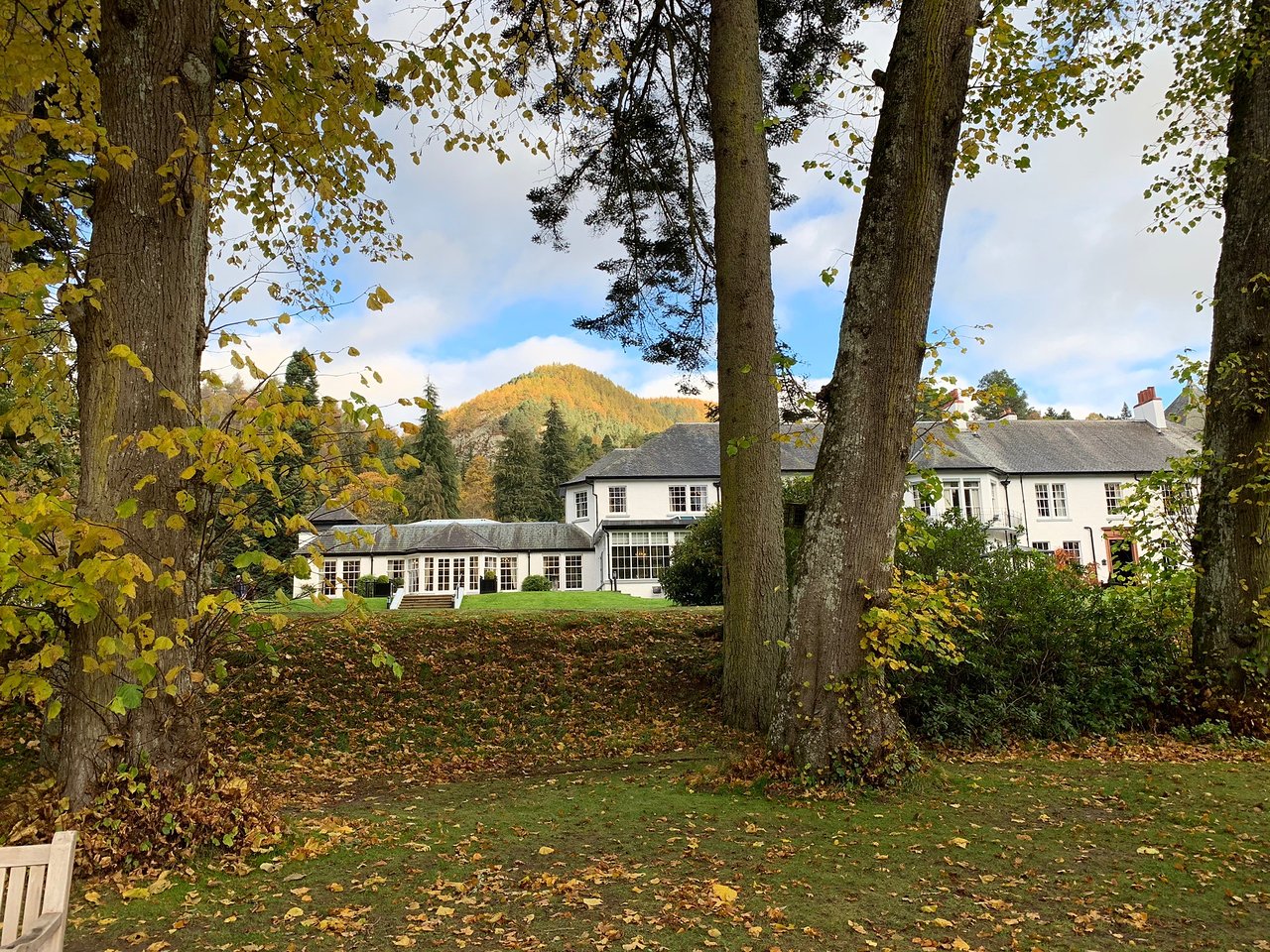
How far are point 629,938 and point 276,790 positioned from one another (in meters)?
4.26

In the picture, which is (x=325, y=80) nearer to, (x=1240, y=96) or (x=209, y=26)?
(x=209, y=26)

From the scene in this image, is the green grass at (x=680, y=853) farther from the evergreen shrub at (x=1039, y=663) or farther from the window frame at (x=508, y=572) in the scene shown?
the window frame at (x=508, y=572)

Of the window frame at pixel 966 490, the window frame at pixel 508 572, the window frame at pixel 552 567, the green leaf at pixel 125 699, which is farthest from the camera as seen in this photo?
the window frame at pixel 552 567

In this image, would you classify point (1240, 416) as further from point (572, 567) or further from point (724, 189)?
point (572, 567)

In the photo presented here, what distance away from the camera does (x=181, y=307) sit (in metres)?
4.83

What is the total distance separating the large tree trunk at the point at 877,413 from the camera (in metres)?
5.82

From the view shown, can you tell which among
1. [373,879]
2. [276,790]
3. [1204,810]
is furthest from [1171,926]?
[276,790]

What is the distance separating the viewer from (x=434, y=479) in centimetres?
5325

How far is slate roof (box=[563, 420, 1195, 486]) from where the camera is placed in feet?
120

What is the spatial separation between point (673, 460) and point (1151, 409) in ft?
78.9

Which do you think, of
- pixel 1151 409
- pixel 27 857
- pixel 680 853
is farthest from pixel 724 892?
pixel 1151 409

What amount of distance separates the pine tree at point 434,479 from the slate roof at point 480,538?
1317 centimetres

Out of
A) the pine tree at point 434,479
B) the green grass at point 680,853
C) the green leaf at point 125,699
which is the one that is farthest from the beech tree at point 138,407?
the pine tree at point 434,479

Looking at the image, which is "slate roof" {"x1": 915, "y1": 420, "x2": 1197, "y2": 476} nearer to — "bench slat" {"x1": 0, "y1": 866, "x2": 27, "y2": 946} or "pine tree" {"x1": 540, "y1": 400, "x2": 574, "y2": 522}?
"pine tree" {"x1": 540, "y1": 400, "x2": 574, "y2": 522}
